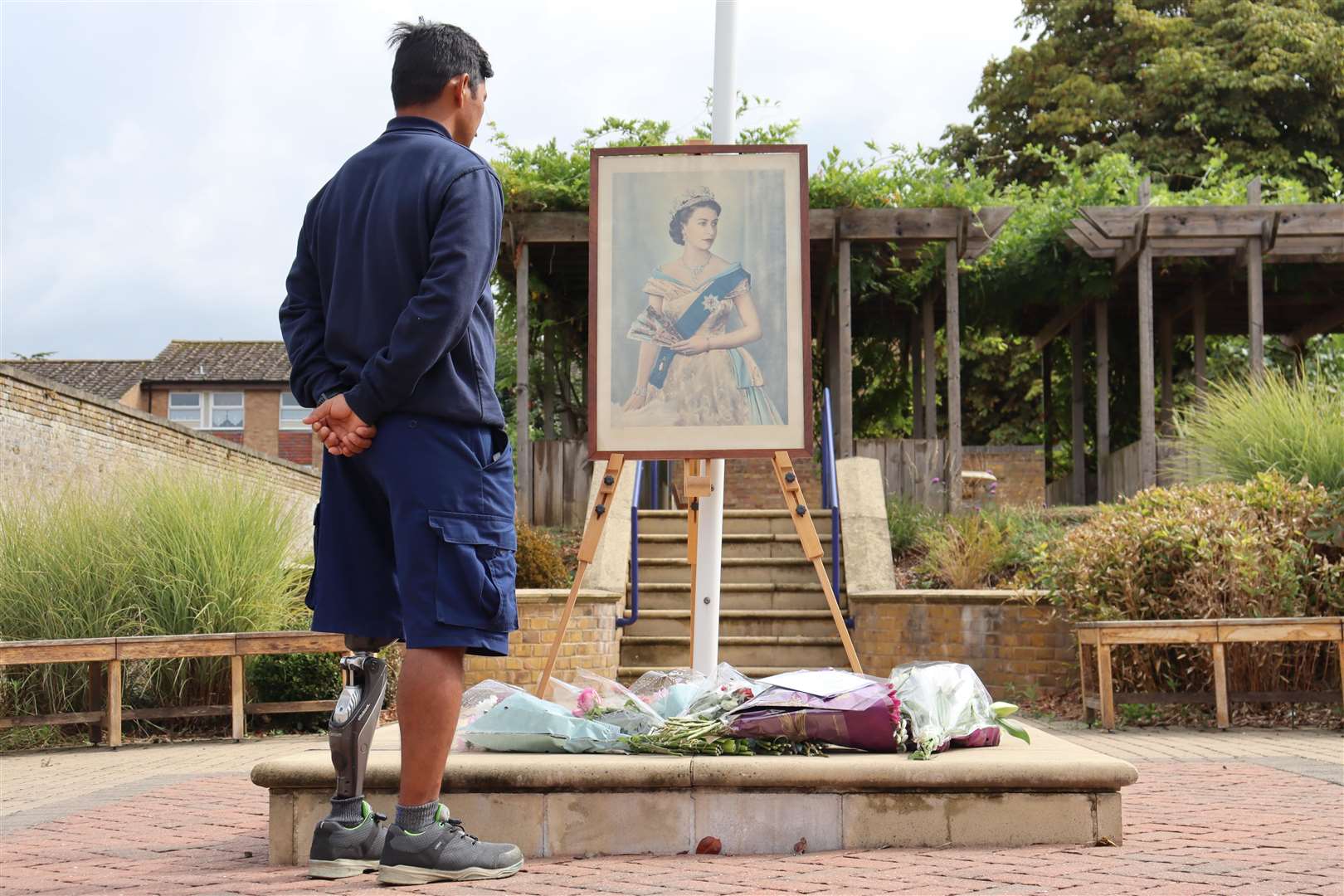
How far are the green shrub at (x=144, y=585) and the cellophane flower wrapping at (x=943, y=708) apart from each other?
17.6 ft

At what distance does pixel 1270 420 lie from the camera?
947 cm

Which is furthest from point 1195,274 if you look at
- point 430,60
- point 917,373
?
point 430,60

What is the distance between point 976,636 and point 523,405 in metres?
5.90

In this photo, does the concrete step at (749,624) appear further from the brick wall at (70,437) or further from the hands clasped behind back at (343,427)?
the hands clasped behind back at (343,427)

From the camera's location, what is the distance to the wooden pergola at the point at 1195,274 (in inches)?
552

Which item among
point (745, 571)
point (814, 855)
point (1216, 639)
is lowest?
point (814, 855)

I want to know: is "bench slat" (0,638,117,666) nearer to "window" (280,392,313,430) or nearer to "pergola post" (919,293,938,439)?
"pergola post" (919,293,938,439)

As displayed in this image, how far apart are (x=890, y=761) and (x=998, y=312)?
47.3ft

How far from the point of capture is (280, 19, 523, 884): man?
9.44 feet

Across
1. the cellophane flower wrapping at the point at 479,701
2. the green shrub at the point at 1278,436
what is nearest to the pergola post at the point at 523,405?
the green shrub at the point at 1278,436

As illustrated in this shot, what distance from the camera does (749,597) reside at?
9562 mm

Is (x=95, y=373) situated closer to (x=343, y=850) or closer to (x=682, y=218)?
(x=682, y=218)

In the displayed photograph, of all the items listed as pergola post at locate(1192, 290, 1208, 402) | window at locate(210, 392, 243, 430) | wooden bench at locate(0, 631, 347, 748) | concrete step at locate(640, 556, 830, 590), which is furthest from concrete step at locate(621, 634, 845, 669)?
window at locate(210, 392, 243, 430)

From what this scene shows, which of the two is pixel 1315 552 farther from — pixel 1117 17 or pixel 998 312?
pixel 1117 17
